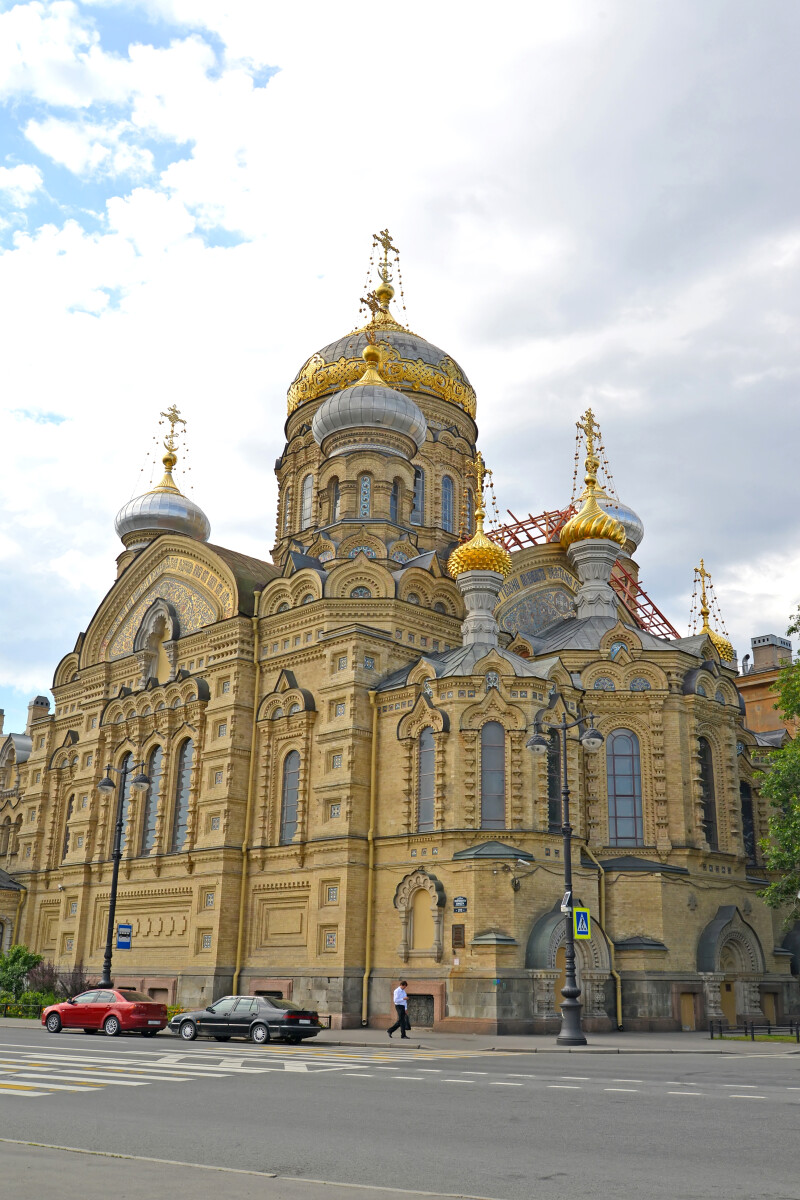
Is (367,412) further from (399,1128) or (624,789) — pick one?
(399,1128)

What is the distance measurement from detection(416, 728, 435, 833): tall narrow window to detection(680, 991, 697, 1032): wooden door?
7018 mm

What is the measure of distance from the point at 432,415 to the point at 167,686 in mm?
13381

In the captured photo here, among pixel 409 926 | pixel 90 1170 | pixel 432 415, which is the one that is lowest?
pixel 90 1170

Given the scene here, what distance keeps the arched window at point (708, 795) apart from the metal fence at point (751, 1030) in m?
4.40

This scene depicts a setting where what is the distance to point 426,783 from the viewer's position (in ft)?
87.1

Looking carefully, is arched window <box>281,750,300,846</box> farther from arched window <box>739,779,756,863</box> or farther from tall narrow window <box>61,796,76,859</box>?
arched window <box>739,779,756,863</box>

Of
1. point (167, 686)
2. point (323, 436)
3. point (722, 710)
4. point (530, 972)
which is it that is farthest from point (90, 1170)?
point (323, 436)

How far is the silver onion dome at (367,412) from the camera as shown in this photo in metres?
34.0

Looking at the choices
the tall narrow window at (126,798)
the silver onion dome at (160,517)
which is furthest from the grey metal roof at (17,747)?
the tall narrow window at (126,798)

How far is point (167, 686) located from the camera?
1315 inches

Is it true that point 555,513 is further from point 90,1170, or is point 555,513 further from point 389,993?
point 90,1170

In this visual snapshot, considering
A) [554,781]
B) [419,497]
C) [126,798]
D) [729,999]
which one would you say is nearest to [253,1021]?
[554,781]

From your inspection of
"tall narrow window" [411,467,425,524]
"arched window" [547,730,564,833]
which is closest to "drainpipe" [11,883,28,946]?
"tall narrow window" [411,467,425,524]

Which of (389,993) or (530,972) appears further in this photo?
(389,993)
